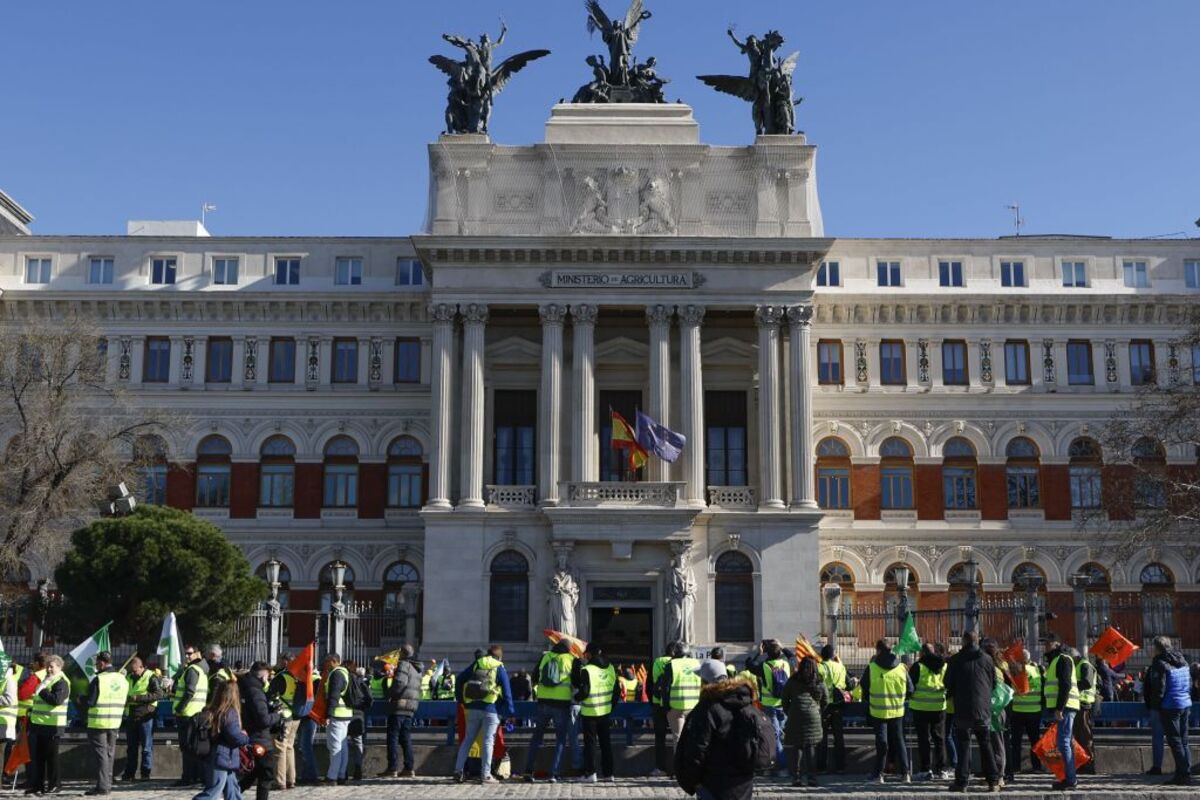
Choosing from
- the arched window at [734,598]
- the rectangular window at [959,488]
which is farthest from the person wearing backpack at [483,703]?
the rectangular window at [959,488]

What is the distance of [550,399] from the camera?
1858 inches

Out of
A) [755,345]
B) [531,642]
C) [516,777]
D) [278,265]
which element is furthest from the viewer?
[278,265]

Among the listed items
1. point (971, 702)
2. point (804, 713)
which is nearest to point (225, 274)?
point (804, 713)

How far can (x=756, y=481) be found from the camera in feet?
158

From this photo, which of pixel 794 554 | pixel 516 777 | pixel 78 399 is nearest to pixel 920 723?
pixel 516 777

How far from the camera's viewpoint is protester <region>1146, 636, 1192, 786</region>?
22.5 m

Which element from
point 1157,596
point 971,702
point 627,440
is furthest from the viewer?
point 1157,596

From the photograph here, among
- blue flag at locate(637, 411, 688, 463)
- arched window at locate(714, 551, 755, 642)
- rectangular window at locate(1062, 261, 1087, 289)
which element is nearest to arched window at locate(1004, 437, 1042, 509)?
rectangular window at locate(1062, 261, 1087, 289)

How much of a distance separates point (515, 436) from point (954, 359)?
1638 centimetres

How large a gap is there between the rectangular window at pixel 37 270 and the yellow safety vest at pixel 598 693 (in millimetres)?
36739

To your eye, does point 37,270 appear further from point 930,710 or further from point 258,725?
point 930,710

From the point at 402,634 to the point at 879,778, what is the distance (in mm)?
26026

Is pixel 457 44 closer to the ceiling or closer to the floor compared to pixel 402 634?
closer to the ceiling

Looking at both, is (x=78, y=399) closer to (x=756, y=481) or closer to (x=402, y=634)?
(x=402, y=634)
